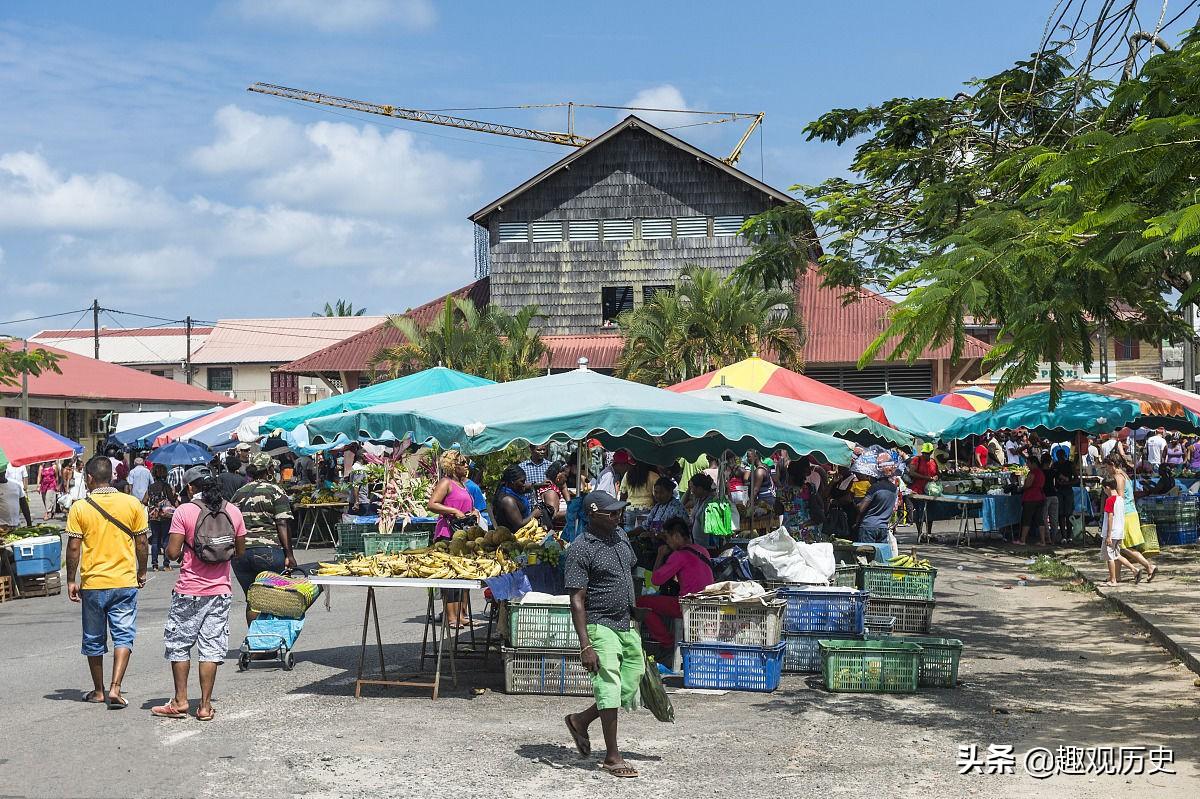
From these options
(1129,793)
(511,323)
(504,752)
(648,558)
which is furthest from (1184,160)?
(511,323)

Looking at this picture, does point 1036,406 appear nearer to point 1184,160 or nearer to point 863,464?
point 863,464

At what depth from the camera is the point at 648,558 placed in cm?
1184

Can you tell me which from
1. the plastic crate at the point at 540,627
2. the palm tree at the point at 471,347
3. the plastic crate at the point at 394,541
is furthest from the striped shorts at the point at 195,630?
the palm tree at the point at 471,347

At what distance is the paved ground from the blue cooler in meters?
4.67

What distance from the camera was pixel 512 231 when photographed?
40688 millimetres

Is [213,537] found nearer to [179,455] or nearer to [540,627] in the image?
[540,627]

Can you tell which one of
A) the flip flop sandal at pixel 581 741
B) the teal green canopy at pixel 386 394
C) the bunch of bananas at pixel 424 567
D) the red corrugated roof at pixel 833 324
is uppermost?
the red corrugated roof at pixel 833 324

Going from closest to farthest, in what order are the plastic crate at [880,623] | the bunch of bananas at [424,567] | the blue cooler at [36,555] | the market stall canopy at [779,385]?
the bunch of bananas at [424,567], the plastic crate at [880,623], the blue cooler at [36,555], the market stall canopy at [779,385]

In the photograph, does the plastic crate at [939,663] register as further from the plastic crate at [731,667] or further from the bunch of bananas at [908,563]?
the bunch of bananas at [908,563]

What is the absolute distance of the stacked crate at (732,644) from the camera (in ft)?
31.7

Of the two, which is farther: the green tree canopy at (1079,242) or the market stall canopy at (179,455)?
the market stall canopy at (179,455)

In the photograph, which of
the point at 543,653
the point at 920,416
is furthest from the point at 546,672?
the point at 920,416

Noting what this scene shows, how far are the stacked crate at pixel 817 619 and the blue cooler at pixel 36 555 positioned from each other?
1028 cm

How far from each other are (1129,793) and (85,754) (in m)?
5.91
